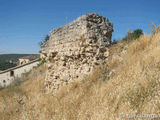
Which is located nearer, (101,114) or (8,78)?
(101,114)

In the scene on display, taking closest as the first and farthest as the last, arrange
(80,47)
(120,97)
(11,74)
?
(120,97) < (80,47) < (11,74)

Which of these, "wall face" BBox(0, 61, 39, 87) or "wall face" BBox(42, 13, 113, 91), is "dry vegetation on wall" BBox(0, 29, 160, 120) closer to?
"wall face" BBox(42, 13, 113, 91)

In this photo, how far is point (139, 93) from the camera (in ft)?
6.72

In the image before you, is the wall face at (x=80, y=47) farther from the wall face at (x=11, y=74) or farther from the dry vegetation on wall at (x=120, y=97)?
the wall face at (x=11, y=74)

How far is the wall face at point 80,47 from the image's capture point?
435 cm

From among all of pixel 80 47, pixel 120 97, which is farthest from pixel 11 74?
pixel 120 97

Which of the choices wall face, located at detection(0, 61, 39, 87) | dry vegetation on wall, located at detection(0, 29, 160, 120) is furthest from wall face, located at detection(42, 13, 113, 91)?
wall face, located at detection(0, 61, 39, 87)

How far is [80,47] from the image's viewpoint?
4.58m

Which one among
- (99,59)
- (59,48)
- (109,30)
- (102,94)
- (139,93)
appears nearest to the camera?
(139,93)

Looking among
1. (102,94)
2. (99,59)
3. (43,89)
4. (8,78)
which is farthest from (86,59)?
(8,78)

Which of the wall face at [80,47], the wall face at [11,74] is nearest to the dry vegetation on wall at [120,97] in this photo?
the wall face at [80,47]

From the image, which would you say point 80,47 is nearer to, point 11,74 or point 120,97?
point 120,97

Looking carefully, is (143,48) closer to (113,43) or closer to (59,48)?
(113,43)

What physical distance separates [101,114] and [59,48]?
4.13 metres
